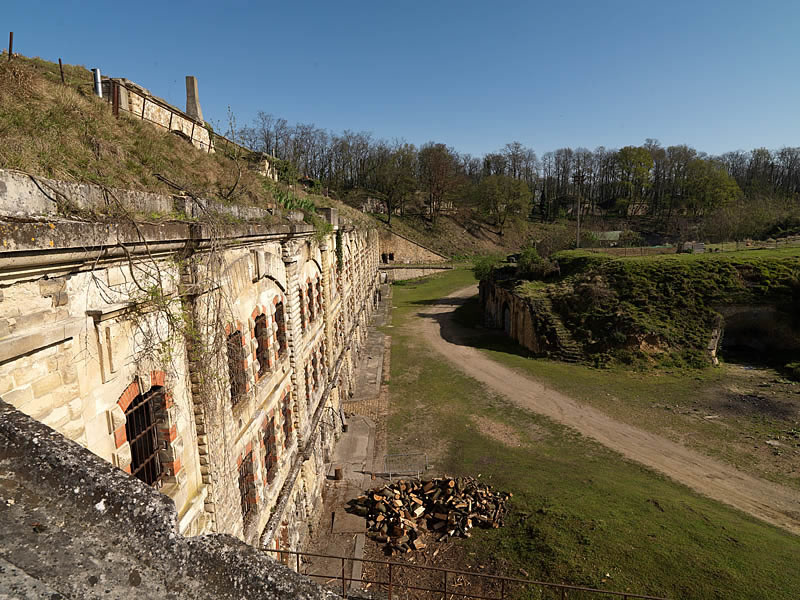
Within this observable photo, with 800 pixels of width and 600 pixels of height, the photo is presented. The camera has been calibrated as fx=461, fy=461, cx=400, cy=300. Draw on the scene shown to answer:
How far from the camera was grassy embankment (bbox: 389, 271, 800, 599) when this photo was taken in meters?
10.8

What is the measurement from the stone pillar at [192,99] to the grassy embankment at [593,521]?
16.3 m

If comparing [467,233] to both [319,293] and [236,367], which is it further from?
[236,367]

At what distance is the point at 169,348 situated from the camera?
20.1 feet

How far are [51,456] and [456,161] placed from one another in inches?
3470

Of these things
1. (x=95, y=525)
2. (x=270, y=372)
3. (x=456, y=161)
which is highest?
(x=456, y=161)

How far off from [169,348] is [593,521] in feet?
39.4

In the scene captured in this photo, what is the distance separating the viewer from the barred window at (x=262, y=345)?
10.1 meters

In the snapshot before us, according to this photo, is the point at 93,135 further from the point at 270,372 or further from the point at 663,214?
the point at 663,214

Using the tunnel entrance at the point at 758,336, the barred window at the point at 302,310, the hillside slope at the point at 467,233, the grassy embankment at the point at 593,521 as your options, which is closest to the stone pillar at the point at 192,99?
the barred window at the point at 302,310

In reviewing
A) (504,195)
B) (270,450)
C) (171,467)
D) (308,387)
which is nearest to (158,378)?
(171,467)

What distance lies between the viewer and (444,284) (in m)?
56.5

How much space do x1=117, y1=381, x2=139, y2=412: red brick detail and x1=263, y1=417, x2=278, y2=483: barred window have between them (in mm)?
5062

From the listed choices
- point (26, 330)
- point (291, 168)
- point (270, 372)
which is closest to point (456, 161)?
point (291, 168)

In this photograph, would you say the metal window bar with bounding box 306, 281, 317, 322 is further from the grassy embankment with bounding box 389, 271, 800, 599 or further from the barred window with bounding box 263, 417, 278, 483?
the grassy embankment with bounding box 389, 271, 800, 599
